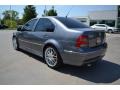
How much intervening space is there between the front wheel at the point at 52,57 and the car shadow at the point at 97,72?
22 centimetres

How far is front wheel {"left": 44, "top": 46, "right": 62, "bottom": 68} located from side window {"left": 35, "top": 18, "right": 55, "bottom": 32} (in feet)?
1.99

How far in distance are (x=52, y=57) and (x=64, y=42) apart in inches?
29.4

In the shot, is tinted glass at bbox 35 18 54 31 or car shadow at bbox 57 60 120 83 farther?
tinted glass at bbox 35 18 54 31

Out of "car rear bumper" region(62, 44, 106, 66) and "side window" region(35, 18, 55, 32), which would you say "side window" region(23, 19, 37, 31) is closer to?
"side window" region(35, 18, 55, 32)

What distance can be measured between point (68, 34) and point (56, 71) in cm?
117

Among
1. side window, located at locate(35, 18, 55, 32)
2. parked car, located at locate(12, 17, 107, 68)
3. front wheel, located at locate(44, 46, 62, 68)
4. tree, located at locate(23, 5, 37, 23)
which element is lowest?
front wheel, located at locate(44, 46, 62, 68)

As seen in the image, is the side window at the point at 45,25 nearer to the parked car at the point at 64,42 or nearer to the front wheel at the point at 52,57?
the parked car at the point at 64,42

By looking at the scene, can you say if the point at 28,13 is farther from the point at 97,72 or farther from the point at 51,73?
the point at 97,72

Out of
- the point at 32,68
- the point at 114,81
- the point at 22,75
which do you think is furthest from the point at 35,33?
the point at 114,81

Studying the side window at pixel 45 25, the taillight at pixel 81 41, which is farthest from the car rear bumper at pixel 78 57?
the side window at pixel 45 25

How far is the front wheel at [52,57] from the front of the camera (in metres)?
5.21

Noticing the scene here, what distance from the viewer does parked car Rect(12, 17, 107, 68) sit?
4.72 m

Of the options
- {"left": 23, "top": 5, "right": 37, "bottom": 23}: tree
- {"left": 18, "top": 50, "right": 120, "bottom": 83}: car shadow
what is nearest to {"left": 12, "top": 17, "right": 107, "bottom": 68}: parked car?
{"left": 18, "top": 50, "right": 120, "bottom": 83}: car shadow
